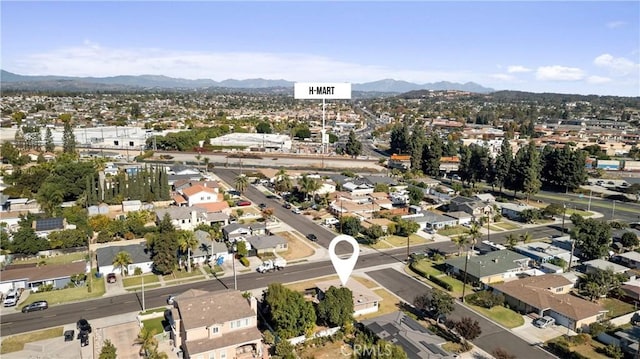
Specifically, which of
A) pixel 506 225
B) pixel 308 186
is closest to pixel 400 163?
pixel 308 186

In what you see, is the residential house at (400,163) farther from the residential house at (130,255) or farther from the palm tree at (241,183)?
the residential house at (130,255)

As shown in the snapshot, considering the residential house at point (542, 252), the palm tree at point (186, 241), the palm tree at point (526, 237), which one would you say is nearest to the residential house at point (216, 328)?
the palm tree at point (186, 241)

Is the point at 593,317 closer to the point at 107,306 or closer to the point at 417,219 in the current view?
the point at 417,219

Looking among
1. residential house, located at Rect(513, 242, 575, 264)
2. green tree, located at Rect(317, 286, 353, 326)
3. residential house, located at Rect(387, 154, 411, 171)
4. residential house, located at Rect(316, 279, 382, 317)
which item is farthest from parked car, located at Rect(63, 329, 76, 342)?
residential house, located at Rect(387, 154, 411, 171)

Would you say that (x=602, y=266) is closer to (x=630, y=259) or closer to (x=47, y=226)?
(x=630, y=259)

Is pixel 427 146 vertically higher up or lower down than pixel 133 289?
higher up

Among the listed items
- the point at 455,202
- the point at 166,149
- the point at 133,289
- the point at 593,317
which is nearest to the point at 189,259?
the point at 133,289

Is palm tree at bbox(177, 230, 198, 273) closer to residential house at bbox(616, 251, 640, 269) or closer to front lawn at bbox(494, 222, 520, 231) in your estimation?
front lawn at bbox(494, 222, 520, 231)

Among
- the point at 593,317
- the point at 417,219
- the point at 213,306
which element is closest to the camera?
the point at 213,306
